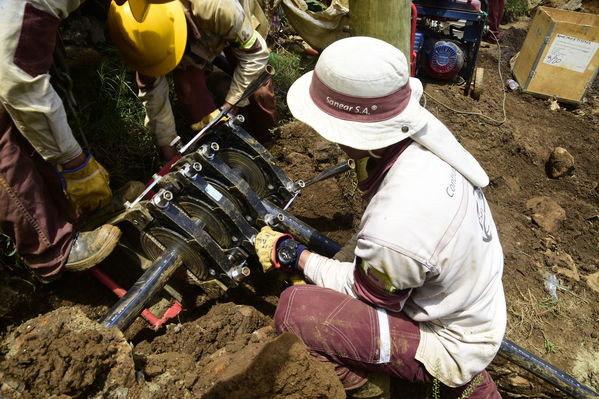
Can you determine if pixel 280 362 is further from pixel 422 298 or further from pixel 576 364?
pixel 576 364

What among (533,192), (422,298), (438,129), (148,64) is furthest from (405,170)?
(533,192)

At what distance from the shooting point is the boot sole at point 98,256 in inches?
95.3

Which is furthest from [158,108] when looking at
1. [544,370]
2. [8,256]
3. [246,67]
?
[544,370]

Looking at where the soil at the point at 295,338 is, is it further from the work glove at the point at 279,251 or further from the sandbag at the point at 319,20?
the sandbag at the point at 319,20

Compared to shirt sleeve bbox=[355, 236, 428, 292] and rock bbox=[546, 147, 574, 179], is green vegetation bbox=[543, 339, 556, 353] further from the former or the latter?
rock bbox=[546, 147, 574, 179]

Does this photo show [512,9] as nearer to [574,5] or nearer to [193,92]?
[574,5]

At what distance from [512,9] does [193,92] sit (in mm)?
8959

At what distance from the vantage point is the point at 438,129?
1.87m

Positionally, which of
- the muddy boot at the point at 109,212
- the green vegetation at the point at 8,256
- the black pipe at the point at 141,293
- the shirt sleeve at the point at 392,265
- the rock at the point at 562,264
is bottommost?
the rock at the point at 562,264

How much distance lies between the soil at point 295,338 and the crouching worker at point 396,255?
0.28m

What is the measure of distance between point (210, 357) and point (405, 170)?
1.26 meters

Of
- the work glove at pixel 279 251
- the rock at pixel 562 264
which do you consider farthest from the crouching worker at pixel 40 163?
the rock at pixel 562 264

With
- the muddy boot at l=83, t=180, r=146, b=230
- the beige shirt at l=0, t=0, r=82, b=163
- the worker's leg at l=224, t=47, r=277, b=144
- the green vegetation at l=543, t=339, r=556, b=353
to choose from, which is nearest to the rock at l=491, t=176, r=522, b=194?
the green vegetation at l=543, t=339, r=556, b=353

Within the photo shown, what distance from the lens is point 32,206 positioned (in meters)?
2.27
